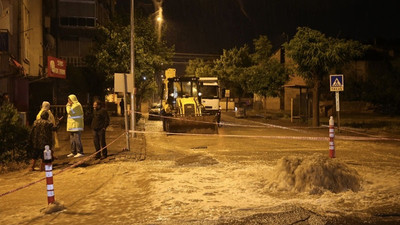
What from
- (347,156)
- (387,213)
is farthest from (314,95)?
(387,213)

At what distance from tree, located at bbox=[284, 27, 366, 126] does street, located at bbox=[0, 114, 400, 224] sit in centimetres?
1191

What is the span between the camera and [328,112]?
A: 38.6 m

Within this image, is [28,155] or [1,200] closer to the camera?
[1,200]

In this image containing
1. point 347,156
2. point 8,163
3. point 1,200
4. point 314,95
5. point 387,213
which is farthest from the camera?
point 314,95

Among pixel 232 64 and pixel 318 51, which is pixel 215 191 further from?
pixel 232 64

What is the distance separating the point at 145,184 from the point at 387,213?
4760mm

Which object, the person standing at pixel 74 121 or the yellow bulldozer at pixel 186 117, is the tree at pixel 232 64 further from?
the person standing at pixel 74 121

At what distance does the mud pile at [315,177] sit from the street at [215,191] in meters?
0.02

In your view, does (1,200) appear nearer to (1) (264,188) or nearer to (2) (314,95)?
(1) (264,188)

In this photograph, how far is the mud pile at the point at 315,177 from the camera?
786cm

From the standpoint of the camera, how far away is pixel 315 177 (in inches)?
311

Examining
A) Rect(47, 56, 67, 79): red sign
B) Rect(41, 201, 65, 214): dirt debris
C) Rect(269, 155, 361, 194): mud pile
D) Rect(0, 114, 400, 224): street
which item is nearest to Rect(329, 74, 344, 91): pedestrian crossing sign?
Rect(0, 114, 400, 224): street

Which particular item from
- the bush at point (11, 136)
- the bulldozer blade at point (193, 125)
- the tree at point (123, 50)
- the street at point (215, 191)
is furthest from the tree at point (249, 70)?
the bush at point (11, 136)

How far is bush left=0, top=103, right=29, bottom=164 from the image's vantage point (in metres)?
10.6
